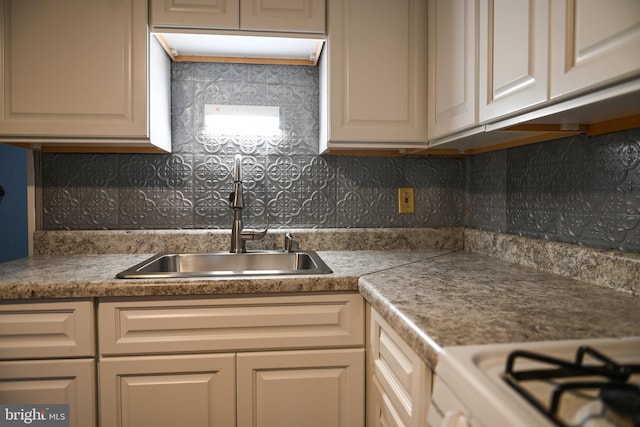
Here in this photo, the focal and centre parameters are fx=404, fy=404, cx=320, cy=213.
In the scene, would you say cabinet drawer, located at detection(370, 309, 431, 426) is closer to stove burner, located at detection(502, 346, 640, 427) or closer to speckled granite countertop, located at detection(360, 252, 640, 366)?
speckled granite countertop, located at detection(360, 252, 640, 366)

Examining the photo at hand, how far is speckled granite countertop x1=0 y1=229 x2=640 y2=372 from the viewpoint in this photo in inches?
30.5

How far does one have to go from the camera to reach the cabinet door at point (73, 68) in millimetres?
1459

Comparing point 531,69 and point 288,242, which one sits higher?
point 531,69

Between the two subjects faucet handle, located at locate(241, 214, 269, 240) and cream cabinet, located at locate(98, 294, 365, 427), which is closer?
cream cabinet, located at locate(98, 294, 365, 427)

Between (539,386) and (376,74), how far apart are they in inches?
51.7

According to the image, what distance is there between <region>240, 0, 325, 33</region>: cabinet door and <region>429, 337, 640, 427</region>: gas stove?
1330 millimetres

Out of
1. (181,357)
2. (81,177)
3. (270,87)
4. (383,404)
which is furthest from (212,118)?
(383,404)

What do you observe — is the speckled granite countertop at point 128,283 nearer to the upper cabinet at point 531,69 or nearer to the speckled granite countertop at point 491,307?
the speckled granite countertop at point 491,307

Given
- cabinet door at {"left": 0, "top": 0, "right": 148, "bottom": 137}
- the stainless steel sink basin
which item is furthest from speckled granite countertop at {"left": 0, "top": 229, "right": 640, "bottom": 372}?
cabinet door at {"left": 0, "top": 0, "right": 148, "bottom": 137}

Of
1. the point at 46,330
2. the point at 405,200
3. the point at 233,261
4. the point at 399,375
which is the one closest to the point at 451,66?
the point at 405,200

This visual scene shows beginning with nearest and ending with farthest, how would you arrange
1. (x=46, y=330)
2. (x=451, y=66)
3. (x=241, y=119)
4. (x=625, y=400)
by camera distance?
(x=625, y=400) < (x=46, y=330) < (x=451, y=66) < (x=241, y=119)

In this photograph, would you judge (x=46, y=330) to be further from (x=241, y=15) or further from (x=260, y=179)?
(x=241, y=15)

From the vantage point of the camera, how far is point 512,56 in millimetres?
1051

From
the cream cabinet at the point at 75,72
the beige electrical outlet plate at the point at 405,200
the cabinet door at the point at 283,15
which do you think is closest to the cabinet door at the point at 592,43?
the cabinet door at the point at 283,15
